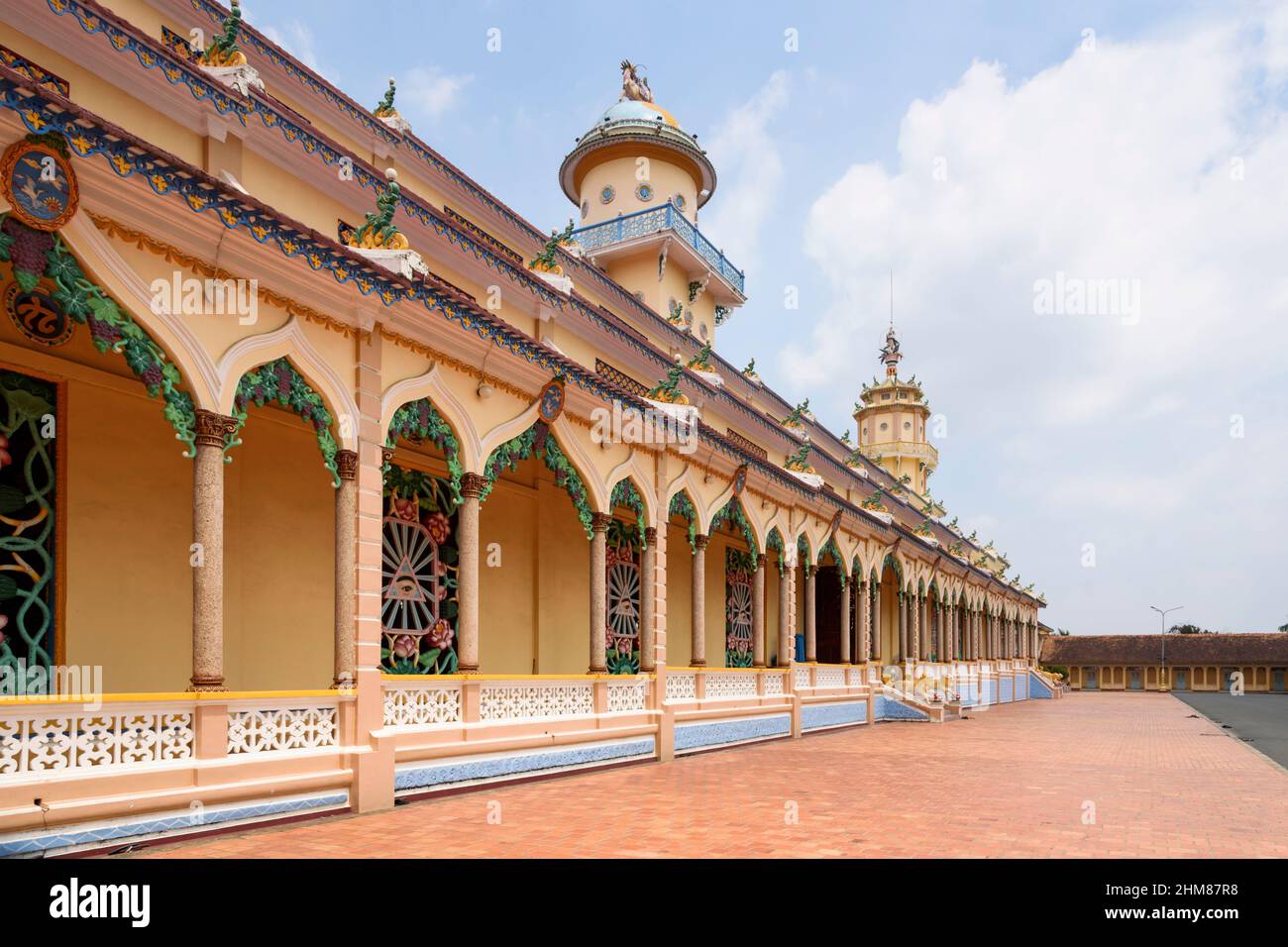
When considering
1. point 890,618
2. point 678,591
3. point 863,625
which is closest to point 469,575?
point 678,591

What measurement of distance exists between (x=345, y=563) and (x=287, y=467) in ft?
7.97

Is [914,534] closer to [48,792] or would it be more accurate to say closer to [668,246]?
[668,246]

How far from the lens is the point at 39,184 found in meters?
6.23

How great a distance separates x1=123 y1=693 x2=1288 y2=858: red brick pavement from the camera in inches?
283

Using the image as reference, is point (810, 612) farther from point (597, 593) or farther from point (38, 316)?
point (38, 316)

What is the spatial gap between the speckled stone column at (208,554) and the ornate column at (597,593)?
6.05 meters

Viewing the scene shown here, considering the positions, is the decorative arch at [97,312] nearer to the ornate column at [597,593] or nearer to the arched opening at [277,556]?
the arched opening at [277,556]

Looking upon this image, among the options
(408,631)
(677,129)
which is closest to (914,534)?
(677,129)

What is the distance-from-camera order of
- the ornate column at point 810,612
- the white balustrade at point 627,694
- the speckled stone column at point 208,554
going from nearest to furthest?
the speckled stone column at point 208,554, the white balustrade at point 627,694, the ornate column at point 810,612

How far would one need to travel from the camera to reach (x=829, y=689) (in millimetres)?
21188

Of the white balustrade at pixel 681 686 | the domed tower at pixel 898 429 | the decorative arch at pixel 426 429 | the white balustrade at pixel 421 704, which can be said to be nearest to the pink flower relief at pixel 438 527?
the decorative arch at pixel 426 429

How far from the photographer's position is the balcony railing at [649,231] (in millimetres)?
23250

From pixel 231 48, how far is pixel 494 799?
8375mm
